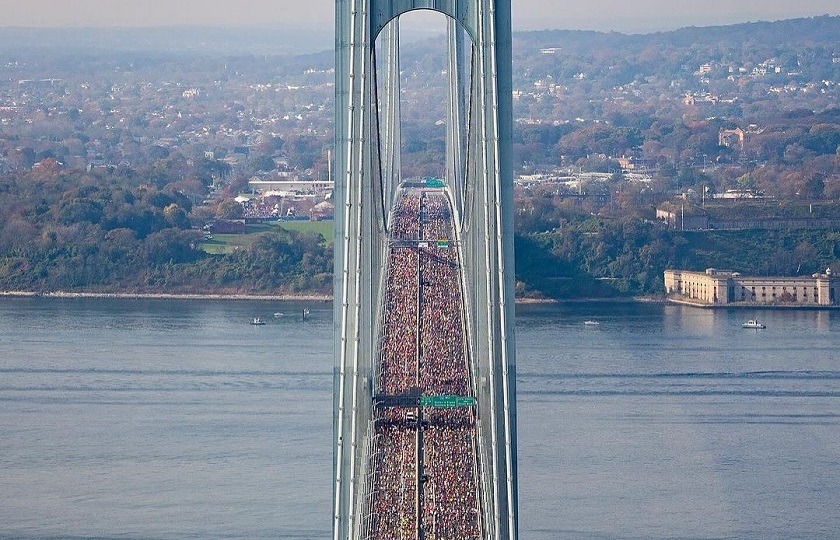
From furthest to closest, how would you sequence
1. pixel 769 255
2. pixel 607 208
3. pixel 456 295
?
pixel 607 208 → pixel 769 255 → pixel 456 295

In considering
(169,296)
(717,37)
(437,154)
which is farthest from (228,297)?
(717,37)

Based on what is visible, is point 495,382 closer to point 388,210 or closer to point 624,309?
point 388,210

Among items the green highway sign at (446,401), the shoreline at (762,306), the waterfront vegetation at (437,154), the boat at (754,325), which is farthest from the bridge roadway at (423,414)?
the waterfront vegetation at (437,154)

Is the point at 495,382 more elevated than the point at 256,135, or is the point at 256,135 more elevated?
the point at 256,135

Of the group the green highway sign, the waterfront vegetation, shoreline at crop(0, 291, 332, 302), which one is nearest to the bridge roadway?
the green highway sign

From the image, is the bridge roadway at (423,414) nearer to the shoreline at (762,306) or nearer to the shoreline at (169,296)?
the shoreline at (762,306)

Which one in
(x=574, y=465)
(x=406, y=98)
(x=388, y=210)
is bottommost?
(x=574, y=465)

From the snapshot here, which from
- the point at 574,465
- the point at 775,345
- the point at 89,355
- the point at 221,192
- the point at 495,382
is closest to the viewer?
the point at 495,382

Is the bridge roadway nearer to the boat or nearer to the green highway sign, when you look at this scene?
the green highway sign

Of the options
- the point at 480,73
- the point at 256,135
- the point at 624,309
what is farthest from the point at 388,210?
the point at 256,135
